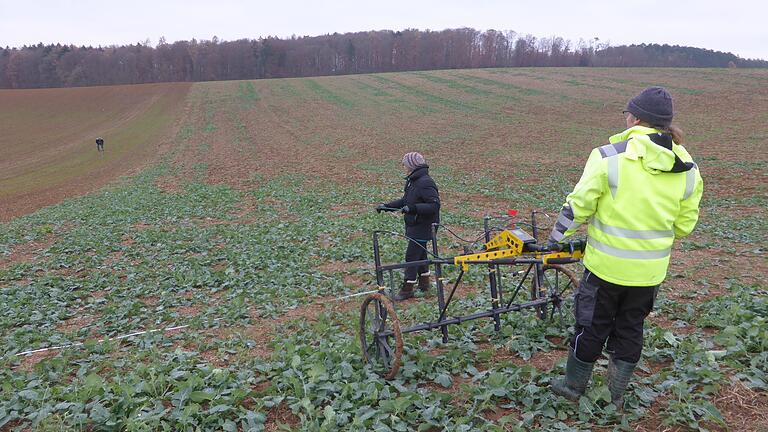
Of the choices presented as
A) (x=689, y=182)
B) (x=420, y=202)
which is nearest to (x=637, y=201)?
(x=689, y=182)

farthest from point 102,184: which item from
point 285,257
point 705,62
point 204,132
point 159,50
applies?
point 705,62

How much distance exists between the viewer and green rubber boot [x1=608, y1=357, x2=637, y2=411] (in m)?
3.99

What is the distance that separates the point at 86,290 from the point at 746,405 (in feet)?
34.3

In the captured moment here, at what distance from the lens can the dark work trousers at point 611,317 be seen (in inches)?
151

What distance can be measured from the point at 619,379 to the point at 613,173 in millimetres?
1750

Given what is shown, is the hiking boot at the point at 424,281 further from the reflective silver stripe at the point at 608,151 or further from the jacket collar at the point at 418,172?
the reflective silver stripe at the point at 608,151

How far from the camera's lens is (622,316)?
395cm

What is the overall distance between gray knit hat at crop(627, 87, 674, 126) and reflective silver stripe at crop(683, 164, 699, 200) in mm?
401

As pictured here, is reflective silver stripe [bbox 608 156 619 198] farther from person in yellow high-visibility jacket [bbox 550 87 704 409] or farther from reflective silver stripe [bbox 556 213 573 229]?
reflective silver stripe [bbox 556 213 573 229]

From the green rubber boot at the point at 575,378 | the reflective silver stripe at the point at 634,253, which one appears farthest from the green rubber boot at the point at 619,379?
the reflective silver stripe at the point at 634,253

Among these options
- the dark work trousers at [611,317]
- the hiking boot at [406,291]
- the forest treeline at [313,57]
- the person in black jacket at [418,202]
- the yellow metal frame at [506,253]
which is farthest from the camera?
the forest treeline at [313,57]

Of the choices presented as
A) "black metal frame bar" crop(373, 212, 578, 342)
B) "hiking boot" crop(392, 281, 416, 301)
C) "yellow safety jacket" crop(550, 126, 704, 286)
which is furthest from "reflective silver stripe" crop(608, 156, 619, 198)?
"hiking boot" crop(392, 281, 416, 301)

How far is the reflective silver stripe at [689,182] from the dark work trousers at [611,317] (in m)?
0.77

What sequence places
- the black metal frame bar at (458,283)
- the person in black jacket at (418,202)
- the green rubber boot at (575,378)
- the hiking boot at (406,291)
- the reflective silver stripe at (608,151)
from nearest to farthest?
the reflective silver stripe at (608,151), the green rubber boot at (575,378), the black metal frame bar at (458,283), the person in black jacket at (418,202), the hiking boot at (406,291)
